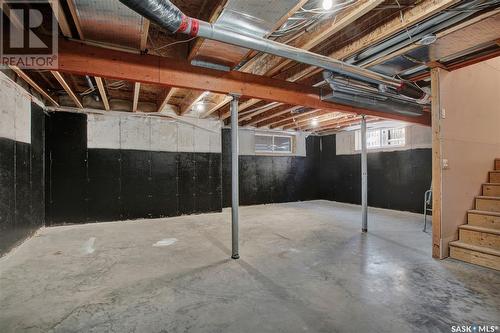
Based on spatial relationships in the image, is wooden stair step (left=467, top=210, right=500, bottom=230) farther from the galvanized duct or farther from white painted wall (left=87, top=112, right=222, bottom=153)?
white painted wall (left=87, top=112, right=222, bottom=153)

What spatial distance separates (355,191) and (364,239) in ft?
13.3

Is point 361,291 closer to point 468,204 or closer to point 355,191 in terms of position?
point 468,204

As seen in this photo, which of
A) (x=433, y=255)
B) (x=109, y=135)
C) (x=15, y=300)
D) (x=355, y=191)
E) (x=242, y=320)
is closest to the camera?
(x=242, y=320)

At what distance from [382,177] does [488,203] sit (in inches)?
140

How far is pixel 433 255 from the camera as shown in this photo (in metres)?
3.11

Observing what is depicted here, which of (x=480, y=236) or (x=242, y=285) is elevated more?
(x=480, y=236)

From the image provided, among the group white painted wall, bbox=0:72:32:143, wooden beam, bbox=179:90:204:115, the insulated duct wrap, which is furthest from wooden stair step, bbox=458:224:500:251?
white painted wall, bbox=0:72:32:143

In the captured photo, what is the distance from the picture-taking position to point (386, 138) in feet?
22.8

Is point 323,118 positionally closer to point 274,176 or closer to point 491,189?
point 274,176

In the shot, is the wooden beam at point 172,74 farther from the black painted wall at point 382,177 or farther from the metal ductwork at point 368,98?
the black painted wall at point 382,177

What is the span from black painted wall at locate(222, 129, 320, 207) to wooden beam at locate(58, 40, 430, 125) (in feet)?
12.8

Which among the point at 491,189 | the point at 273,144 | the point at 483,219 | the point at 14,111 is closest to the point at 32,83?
the point at 14,111

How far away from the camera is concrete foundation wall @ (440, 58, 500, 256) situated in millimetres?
3213

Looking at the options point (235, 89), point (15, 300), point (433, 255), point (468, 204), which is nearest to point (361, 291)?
point (433, 255)
